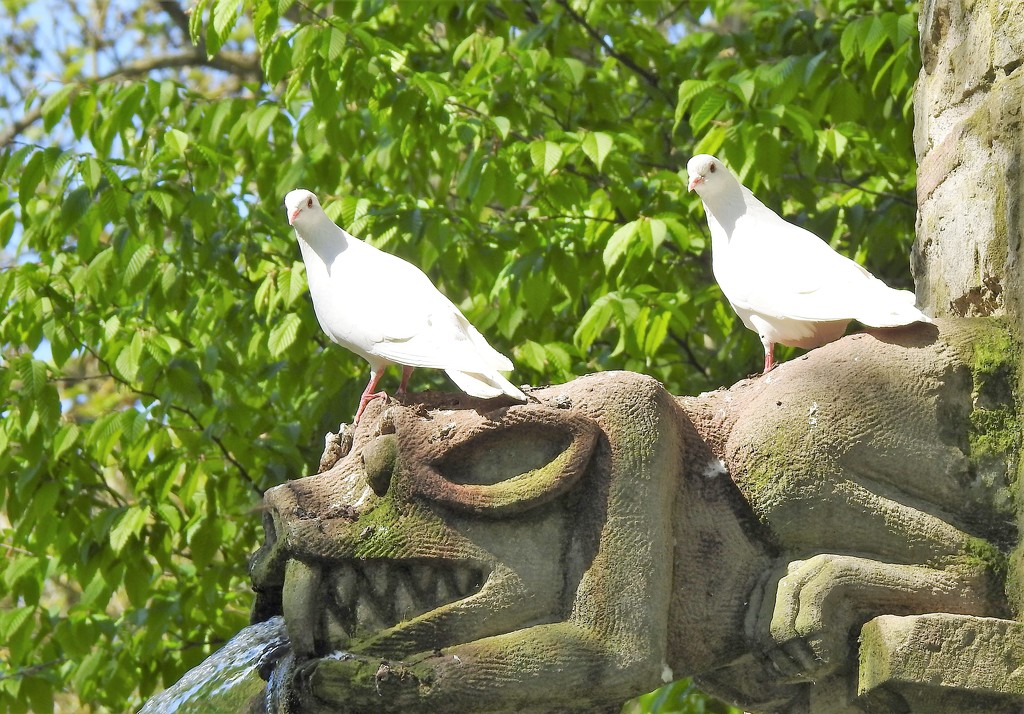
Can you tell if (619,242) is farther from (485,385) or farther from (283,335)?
(485,385)

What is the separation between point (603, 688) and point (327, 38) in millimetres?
2475

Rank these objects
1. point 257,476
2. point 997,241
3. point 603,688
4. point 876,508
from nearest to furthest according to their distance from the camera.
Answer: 1. point 603,688
2. point 876,508
3. point 997,241
4. point 257,476

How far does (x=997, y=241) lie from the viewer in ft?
8.80

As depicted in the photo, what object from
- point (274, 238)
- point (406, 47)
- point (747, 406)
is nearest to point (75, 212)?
point (274, 238)

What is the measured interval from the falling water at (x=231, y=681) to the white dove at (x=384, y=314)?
0.46m

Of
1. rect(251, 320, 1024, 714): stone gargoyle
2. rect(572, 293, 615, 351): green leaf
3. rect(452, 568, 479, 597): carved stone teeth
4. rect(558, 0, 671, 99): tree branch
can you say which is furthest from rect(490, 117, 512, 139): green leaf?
rect(452, 568, 479, 597): carved stone teeth

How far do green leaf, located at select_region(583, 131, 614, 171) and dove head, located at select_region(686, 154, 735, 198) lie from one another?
1032 millimetres

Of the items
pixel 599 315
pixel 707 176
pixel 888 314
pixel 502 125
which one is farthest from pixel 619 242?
pixel 888 314

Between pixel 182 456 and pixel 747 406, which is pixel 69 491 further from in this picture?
pixel 747 406

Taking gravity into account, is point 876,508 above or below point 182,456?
below

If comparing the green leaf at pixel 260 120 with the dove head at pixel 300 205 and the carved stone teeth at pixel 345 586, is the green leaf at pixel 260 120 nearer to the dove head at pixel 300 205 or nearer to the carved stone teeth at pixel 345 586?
the dove head at pixel 300 205

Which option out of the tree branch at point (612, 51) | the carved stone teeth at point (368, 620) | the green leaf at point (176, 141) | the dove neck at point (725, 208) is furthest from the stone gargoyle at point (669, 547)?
the tree branch at point (612, 51)

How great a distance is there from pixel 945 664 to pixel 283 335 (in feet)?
8.69

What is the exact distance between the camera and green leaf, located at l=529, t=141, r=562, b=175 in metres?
3.98
